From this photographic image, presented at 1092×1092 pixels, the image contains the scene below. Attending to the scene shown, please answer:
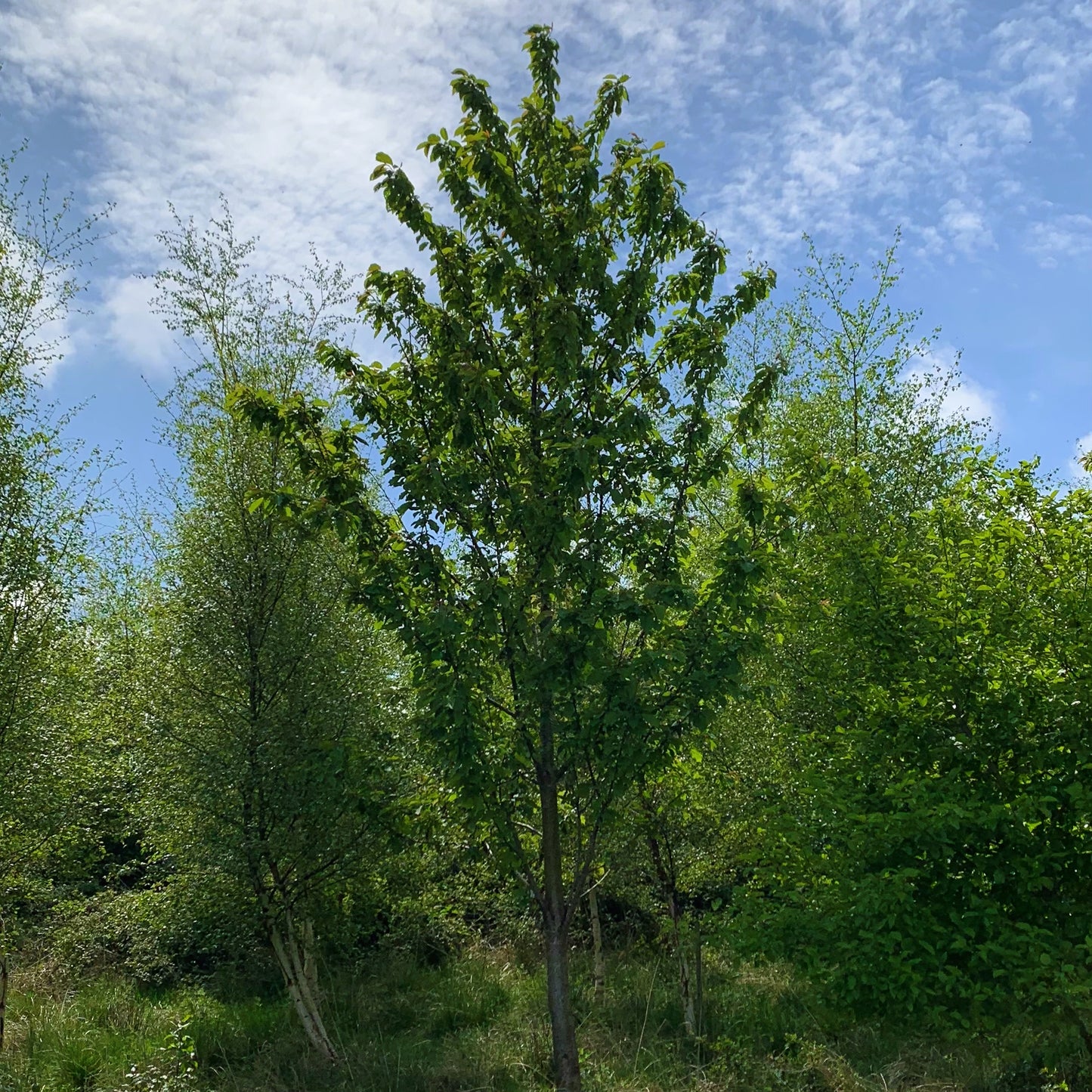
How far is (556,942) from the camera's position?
5.91 meters

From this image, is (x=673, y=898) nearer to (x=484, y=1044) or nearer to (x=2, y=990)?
Answer: (x=484, y=1044)

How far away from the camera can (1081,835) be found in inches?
252

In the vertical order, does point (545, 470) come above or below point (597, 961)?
above

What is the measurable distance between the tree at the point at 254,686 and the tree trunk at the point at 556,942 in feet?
6.54

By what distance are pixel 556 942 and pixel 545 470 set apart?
10.1 feet

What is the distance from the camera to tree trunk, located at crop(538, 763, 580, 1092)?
226 inches

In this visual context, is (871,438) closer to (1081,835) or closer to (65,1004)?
(1081,835)

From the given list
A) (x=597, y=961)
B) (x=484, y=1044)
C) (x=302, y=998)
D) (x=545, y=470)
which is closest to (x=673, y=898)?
(x=597, y=961)

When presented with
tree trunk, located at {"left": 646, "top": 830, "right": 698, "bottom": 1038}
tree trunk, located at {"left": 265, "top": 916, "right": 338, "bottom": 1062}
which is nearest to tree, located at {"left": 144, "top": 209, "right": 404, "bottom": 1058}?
tree trunk, located at {"left": 265, "top": 916, "right": 338, "bottom": 1062}

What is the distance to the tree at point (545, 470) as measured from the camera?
5.67 metres

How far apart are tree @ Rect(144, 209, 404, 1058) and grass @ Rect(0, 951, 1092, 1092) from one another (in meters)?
0.83

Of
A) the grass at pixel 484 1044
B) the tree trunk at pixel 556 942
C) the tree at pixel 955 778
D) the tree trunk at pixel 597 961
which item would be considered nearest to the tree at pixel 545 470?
the tree trunk at pixel 556 942

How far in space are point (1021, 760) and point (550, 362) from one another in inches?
176

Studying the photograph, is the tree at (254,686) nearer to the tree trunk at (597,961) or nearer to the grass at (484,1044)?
the grass at (484,1044)
